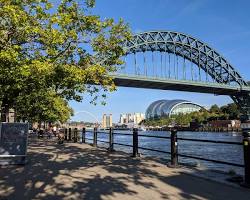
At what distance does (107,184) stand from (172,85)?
293ft

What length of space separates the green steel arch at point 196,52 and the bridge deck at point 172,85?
276 inches

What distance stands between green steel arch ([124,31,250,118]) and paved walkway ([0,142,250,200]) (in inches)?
3894

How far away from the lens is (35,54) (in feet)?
51.7

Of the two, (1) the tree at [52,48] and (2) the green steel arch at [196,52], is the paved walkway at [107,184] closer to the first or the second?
(1) the tree at [52,48]

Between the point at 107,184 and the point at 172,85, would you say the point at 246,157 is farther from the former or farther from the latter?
the point at 172,85

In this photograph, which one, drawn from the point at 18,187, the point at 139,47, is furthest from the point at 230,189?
the point at 139,47

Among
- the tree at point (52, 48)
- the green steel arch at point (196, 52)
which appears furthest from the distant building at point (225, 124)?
the tree at point (52, 48)

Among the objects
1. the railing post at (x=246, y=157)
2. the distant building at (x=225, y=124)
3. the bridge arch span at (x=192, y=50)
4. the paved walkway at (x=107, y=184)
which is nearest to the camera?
the paved walkway at (x=107, y=184)

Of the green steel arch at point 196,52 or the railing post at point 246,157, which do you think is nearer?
the railing post at point 246,157

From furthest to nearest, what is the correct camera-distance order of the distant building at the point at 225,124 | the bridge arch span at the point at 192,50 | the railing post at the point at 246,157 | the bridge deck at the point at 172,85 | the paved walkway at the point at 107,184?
the distant building at the point at 225,124, the bridge arch span at the point at 192,50, the bridge deck at the point at 172,85, the railing post at the point at 246,157, the paved walkway at the point at 107,184

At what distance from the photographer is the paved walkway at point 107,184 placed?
838 centimetres

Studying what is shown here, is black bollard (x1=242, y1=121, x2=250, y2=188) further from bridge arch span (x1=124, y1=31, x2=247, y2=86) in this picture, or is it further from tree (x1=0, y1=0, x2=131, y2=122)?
bridge arch span (x1=124, y1=31, x2=247, y2=86)

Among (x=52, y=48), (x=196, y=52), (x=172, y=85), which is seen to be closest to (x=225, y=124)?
(x=196, y=52)

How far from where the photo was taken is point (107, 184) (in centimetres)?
962
